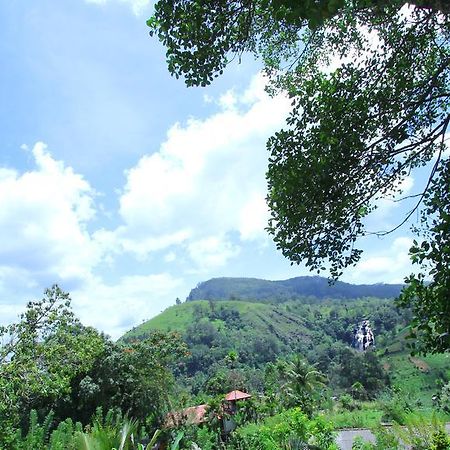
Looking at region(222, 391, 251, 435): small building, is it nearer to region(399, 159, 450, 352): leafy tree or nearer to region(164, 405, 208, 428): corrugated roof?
region(164, 405, 208, 428): corrugated roof

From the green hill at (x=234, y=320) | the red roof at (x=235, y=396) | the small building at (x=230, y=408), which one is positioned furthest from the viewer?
the green hill at (x=234, y=320)

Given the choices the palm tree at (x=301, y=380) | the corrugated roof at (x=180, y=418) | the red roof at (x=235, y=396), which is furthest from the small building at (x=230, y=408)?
the palm tree at (x=301, y=380)

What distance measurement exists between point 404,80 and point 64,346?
286 inches

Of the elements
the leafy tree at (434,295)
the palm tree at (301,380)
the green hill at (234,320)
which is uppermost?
the green hill at (234,320)

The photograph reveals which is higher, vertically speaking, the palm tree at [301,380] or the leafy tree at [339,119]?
the leafy tree at [339,119]

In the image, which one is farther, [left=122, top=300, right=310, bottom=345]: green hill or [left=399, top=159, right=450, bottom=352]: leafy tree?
[left=122, top=300, right=310, bottom=345]: green hill

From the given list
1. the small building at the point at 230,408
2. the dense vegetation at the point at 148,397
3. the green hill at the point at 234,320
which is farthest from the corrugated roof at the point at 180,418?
the green hill at the point at 234,320

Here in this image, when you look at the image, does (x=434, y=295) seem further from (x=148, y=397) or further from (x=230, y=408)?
(x=230, y=408)

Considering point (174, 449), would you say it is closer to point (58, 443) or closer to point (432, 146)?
point (58, 443)

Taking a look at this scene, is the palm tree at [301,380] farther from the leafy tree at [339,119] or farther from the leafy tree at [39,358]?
the leafy tree at [339,119]

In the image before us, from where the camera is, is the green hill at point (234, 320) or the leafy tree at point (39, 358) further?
the green hill at point (234, 320)

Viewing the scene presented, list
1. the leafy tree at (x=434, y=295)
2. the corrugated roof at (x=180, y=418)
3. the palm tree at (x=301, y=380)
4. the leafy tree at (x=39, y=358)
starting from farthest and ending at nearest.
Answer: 1. the palm tree at (x=301, y=380)
2. the corrugated roof at (x=180, y=418)
3. the leafy tree at (x=39, y=358)
4. the leafy tree at (x=434, y=295)

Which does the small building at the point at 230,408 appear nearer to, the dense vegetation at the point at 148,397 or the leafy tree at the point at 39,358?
the dense vegetation at the point at 148,397

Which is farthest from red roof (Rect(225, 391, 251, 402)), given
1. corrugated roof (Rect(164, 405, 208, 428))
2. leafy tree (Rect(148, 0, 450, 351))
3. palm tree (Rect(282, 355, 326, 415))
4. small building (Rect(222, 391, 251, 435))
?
leafy tree (Rect(148, 0, 450, 351))
